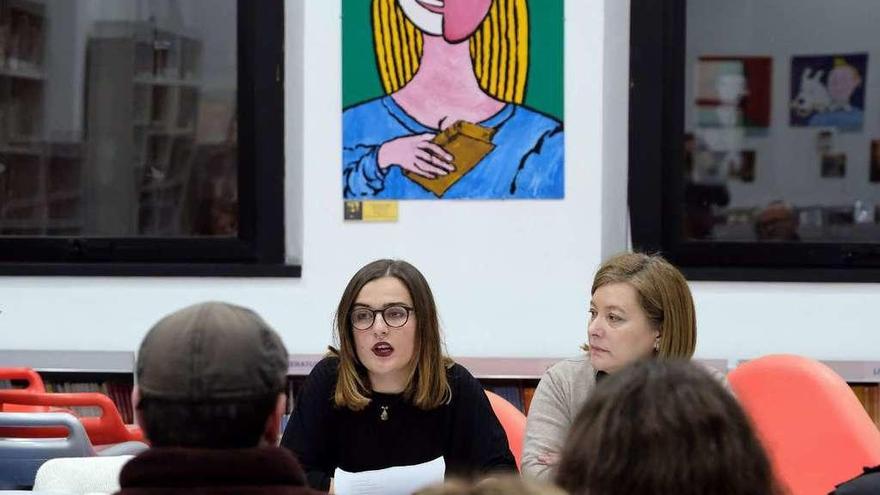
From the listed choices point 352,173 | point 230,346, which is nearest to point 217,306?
point 230,346

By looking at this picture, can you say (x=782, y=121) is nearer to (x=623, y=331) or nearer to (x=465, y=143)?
(x=465, y=143)

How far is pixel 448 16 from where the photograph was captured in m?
3.89

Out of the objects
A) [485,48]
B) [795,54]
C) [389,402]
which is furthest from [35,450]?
[795,54]

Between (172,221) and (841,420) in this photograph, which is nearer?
(841,420)

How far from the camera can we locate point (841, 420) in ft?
9.76

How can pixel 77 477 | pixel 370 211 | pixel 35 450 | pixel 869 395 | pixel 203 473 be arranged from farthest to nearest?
pixel 370 211 < pixel 869 395 < pixel 35 450 < pixel 77 477 < pixel 203 473

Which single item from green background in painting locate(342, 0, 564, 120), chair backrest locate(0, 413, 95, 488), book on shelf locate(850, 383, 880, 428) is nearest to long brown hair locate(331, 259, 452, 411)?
chair backrest locate(0, 413, 95, 488)

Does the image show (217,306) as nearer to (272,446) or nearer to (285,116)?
(272,446)

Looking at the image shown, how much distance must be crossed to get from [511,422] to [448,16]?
1.45 m

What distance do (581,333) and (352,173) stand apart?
3.13 feet

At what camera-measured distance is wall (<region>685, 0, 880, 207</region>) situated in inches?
154

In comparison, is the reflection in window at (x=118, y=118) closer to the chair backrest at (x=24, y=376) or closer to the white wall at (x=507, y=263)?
the white wall at (x=507, y=263)

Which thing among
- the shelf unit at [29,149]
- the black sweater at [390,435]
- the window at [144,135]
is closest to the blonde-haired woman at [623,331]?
the black sweater at [390,435]

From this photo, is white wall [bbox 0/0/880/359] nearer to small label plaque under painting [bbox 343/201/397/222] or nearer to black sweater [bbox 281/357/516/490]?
small label plaque under painting [bbox 343/201/397/222]
